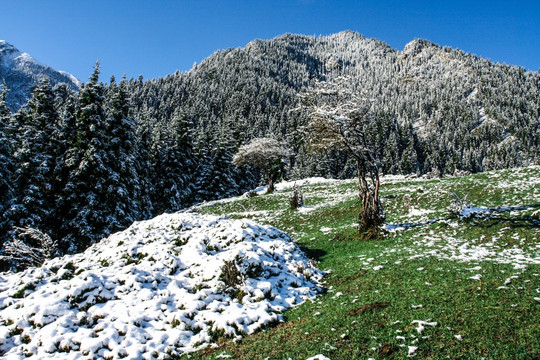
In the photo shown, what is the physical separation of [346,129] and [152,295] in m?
12.6

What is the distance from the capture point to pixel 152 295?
872 centimetres

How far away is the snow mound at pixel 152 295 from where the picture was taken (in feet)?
22.0

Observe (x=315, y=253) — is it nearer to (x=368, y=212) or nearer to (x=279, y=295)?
(x=368, y=212)

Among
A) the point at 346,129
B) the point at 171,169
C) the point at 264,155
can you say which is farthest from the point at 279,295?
the point at 171,169

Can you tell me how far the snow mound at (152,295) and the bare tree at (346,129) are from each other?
6007mm

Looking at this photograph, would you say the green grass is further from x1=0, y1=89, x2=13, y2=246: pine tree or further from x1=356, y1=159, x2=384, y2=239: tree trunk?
x1=0, y1=89, x2=13, y2=246: pine tree

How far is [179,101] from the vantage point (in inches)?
7244

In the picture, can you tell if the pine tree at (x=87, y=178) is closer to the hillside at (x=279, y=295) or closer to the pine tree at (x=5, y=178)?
the pine tree at (x=5, y=178)

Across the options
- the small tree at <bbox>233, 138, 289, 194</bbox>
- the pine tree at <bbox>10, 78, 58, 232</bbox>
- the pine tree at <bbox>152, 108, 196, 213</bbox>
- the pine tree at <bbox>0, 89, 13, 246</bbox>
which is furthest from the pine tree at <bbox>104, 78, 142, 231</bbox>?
the small tree at <bbox>233, 138, 289, 194</bbox>

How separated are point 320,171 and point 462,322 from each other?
279 feet

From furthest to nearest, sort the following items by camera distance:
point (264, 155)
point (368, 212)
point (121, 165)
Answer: point (264, 155)
point (121, 165)
point (368, 212)

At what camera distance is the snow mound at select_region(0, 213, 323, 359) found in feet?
22.0

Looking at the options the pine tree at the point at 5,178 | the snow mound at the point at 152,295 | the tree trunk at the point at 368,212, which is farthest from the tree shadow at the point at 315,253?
the pine tree at the point at 5,178

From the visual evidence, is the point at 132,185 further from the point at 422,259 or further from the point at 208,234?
the point at 422,259
